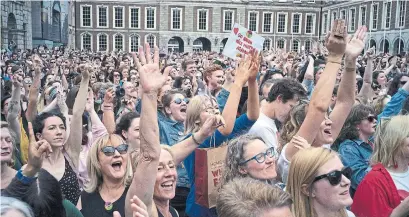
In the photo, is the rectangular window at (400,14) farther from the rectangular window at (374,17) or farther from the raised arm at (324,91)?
the raised arm at (324,91)

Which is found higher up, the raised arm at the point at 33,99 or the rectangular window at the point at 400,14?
the rectangular window at the point at 400,14

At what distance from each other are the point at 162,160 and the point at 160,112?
180 centimetres

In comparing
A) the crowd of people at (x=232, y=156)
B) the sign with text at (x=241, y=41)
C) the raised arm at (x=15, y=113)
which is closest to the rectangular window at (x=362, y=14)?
the sign with text at (x=241, y=41)

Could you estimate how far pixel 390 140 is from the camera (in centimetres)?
293

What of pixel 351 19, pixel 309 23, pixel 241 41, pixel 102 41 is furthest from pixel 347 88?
pixel 102 41

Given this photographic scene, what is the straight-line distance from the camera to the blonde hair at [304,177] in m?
2.31

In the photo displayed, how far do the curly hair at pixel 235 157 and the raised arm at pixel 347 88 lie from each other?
32.9 inches

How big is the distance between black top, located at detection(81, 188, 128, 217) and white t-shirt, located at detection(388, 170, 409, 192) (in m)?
1.62

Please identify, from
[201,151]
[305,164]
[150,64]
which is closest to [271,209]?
[305,164]

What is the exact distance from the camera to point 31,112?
186 inches

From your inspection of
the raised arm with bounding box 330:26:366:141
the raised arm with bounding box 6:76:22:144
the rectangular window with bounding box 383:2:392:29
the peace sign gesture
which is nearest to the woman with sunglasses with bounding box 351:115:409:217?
the raised arm with bounding box 330:26:366:141

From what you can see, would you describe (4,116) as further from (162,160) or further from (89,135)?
(162,160)

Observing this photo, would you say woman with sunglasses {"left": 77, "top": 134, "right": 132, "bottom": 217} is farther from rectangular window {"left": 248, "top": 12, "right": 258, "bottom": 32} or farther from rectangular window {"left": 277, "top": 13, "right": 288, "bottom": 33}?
rectangular window {"left": 277, "top": 13, "right": 288, "bottom": 33}

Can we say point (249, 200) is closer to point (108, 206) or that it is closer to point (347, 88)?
point (108, 206)
